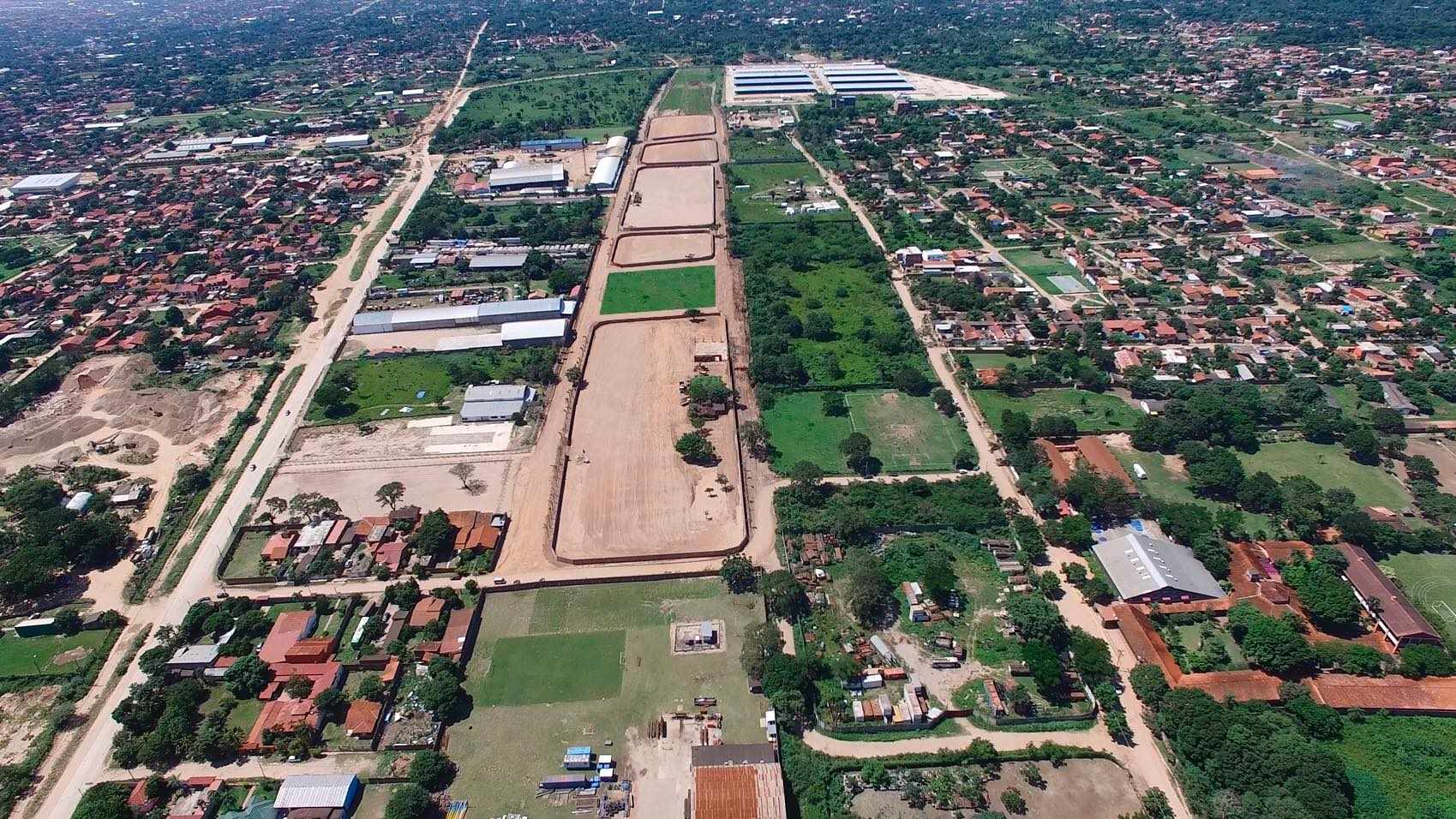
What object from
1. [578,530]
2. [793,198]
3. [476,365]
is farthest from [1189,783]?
[793,198]

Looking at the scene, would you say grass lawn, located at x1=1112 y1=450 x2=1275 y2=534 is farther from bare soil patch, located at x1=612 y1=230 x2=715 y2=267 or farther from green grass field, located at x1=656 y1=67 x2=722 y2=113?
green grass field, located at x1=656 y1=67 x2=722 y2=113

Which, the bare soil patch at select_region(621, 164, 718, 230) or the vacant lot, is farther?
the vacant lot

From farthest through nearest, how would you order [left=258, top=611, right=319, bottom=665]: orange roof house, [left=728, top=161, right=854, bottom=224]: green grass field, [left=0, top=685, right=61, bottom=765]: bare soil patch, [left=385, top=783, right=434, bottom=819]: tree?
[left=728, top=161, right=854, bottom=224]: green grass field < [left=258, top=611, right=319, bottom=665]: orange roof house < [left=0, top=685, right=61, bottom=765]: bare soil patch < [left=385, top=783, right=434, bottom=819]: tree

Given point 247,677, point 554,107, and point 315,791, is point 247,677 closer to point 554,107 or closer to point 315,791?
point 315,791

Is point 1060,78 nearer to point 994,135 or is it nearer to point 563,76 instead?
point 994,135

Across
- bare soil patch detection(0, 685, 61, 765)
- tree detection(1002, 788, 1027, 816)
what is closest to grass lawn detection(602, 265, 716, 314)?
bare soil patch detection(0, 685, 61, 765)

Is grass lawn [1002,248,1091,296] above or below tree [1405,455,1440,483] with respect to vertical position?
above

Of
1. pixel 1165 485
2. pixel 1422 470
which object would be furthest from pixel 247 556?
pixel 1422 470

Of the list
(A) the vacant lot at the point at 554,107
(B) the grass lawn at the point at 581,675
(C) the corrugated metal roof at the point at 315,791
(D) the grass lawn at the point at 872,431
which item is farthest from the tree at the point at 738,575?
(A) the vacant lot at the point at 554,107
